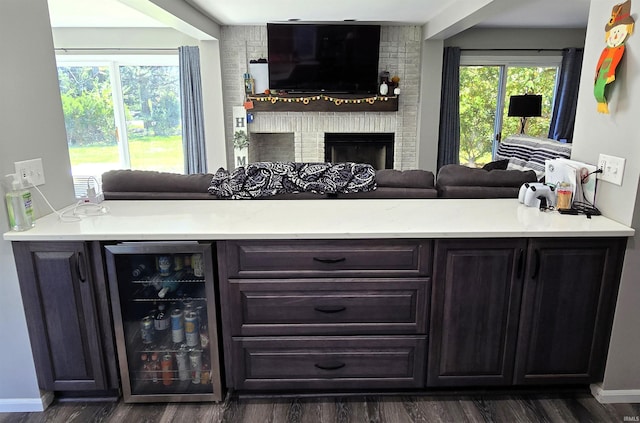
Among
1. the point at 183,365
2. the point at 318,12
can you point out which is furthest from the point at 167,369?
the point at 318,12

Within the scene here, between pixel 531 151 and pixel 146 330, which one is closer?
pixel 146 330

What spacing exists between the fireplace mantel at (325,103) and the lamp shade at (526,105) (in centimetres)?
162

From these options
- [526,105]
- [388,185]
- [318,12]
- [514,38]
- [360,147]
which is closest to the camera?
[388,185]

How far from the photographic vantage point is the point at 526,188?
221 centimetres

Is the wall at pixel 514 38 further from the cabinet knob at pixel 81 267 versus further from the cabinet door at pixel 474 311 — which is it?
the cabinet knob at pixel 81 267

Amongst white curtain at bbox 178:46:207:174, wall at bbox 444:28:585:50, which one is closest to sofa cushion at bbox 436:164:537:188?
wall at bbox 444:28:585:50

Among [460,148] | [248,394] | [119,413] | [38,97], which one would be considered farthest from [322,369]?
[460,148]

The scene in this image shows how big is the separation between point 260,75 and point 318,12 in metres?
1.32

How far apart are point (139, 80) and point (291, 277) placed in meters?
5.48

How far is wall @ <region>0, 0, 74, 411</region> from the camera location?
1712 mm

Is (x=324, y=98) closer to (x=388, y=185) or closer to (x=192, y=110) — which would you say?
(x=192, y=110)

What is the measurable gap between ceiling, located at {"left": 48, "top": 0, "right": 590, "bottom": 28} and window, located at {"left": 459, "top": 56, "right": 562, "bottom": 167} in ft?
1.82

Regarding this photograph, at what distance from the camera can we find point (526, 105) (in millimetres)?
5703

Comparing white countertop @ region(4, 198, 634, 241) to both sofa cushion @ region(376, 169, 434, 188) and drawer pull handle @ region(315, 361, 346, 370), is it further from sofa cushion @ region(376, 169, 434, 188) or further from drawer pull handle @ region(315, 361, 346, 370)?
drawer pull handle @ region(315, 361, 346, 370)
